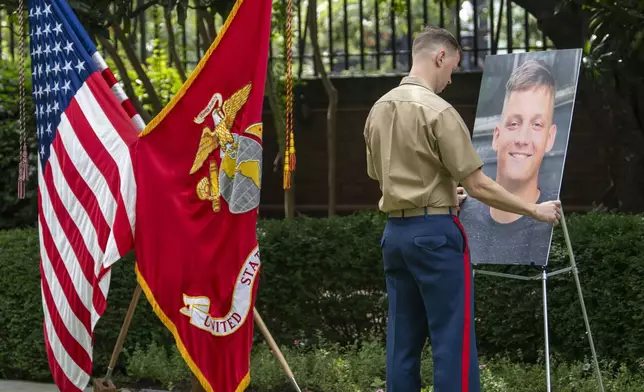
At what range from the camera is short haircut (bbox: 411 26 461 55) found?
5.65 metres

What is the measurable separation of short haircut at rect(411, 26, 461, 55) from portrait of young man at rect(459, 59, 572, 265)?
126 cm

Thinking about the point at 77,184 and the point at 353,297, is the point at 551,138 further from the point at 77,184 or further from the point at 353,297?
the point at 77,184

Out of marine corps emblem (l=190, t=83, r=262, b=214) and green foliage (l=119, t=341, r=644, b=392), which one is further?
green foliage (l=119, t=341, r=644, b=392)

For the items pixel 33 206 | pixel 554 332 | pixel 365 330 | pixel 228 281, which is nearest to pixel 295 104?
pixel 33 206

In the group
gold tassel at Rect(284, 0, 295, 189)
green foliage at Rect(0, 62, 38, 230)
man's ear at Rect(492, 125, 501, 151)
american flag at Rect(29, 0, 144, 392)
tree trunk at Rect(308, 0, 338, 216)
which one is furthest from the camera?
green foliage at Rect(0, 62, 38, 230)

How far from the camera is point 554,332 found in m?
7.79

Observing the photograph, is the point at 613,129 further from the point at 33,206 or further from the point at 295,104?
the point at 33,206

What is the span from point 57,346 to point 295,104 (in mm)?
6074

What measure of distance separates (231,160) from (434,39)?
51.6 inches

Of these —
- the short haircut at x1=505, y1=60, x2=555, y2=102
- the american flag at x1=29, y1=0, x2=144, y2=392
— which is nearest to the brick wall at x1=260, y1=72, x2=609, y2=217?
the short haircut at x1=505, y1=60, x2=555, y2=102

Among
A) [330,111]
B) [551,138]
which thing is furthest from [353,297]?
[330,111]

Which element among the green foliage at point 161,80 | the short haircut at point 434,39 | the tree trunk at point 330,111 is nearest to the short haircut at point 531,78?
the short haircut at point 434,39

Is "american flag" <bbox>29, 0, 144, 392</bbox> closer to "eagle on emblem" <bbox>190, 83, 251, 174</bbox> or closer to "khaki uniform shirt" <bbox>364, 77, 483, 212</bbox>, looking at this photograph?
"eagle on emblem" <bbox>190, 83, 251, 174</bbox>

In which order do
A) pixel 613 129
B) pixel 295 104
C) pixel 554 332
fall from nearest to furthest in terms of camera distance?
pixel 554 332, pixel 613 129, pixel 295 104
